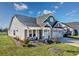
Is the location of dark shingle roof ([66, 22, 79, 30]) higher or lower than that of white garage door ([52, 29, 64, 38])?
higher

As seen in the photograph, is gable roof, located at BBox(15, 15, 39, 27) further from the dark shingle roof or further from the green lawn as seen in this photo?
the dark shingle roof

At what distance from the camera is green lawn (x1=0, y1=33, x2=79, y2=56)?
4086 mm

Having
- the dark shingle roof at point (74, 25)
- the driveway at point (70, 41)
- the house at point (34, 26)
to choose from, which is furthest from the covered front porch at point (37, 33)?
the dark shingle roof at point (74, 25)

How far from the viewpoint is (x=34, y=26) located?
164 inches

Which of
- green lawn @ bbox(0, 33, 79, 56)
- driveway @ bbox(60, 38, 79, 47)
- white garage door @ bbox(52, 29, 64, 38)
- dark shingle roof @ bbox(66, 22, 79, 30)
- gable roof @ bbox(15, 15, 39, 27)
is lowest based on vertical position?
green lawn @ bbox(0, 33, 79, 56)

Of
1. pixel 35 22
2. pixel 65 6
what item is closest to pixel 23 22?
pixel 35 22

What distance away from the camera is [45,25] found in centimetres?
421

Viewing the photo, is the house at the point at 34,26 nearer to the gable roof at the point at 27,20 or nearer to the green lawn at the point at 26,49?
the gable roof at the point at 27,20

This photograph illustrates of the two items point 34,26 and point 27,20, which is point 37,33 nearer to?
point 34,26

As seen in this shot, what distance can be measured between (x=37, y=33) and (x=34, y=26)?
0.14 meters

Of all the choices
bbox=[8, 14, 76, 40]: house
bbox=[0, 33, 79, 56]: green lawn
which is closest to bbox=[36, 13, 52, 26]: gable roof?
bbox=[8, 14, 76, 40]: house

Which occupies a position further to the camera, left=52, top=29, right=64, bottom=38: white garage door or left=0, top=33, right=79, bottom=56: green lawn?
left=52, top=29, right=64, bottom=38: white garage door

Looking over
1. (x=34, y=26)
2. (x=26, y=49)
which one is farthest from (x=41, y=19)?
(x=26, y=49)

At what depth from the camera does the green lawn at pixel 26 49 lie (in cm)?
409
